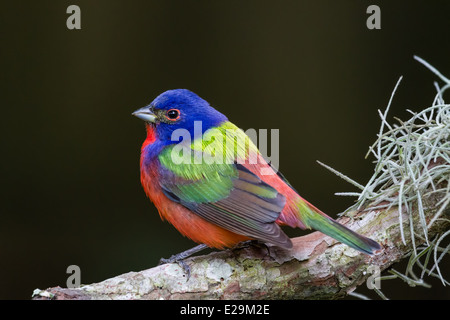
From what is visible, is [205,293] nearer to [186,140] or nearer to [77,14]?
[186,140]

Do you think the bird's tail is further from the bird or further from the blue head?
the blue head

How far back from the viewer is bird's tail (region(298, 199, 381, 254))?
2344mm

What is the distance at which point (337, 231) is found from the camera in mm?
2410

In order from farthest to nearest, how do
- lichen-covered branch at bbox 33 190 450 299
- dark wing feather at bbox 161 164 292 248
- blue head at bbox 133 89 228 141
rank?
1. blue head at bbox 133 89 228 141
2. dark wing feather at bbox 161 164 292 248
3. lichen-covered branch at bbox 33 190 450 299

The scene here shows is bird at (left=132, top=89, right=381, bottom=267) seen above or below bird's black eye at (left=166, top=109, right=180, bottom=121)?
below

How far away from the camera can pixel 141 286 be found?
95.4 inches

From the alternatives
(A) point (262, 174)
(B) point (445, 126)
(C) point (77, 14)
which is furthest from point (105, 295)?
(C) point (77, 14)

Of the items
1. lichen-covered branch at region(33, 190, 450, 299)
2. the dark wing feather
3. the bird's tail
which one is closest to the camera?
the bird's tail

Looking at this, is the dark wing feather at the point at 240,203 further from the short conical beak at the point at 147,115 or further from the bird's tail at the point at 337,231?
the short conical beak at the point at 147,115

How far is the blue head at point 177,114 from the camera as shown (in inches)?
121

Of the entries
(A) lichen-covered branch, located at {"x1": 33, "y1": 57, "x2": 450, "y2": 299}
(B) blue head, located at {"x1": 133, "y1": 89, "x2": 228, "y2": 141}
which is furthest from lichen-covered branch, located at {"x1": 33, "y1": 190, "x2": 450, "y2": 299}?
(B) blue head, located at {"x1": 133, "y1": 89, "x2": 228, "y2": 141}

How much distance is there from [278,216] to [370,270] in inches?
18.1

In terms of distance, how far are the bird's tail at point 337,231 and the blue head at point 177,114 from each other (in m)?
0.76

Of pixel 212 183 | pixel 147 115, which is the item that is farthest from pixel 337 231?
pixel 147 115
